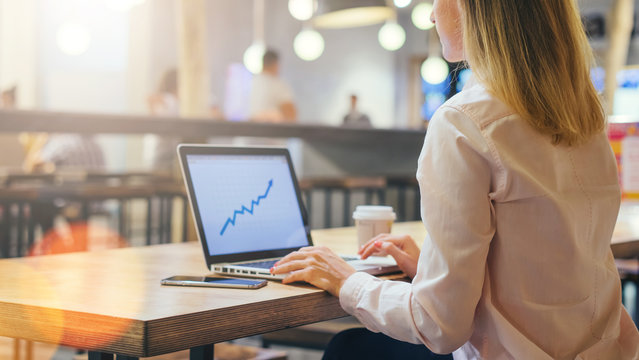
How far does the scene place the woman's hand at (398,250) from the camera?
1305mm

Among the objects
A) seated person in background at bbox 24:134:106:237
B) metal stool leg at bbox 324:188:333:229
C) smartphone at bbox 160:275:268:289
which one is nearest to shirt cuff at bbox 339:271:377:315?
smartphone at bbox 160:275:268:289

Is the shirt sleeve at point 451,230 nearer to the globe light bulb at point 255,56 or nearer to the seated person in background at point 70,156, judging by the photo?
the seated person in background at point 70,156

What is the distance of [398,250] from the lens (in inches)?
51.3

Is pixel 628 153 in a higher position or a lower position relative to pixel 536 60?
lower

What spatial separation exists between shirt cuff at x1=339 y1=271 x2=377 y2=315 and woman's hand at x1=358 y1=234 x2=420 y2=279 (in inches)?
8.0

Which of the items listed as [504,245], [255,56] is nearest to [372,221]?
[504,245]

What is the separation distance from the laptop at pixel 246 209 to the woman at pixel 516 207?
0.31m

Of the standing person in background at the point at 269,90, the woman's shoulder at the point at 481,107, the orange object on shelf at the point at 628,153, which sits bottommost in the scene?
the orange object on shelf at the point at 628,153

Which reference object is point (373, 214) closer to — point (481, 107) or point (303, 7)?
point (481, 107)

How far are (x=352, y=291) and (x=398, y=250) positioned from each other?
0.24 metres

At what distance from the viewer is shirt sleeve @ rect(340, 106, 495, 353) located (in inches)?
37.1

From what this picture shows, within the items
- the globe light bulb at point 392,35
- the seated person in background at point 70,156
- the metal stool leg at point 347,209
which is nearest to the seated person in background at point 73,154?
the seated person in background at point 70,156

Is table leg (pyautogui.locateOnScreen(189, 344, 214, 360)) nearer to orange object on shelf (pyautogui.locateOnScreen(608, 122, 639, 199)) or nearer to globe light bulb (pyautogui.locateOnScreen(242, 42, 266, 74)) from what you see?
orange object on shelf (pyautogui.locateOnScreen(608, 122, 639, 199))

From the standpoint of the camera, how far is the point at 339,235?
1.89m
